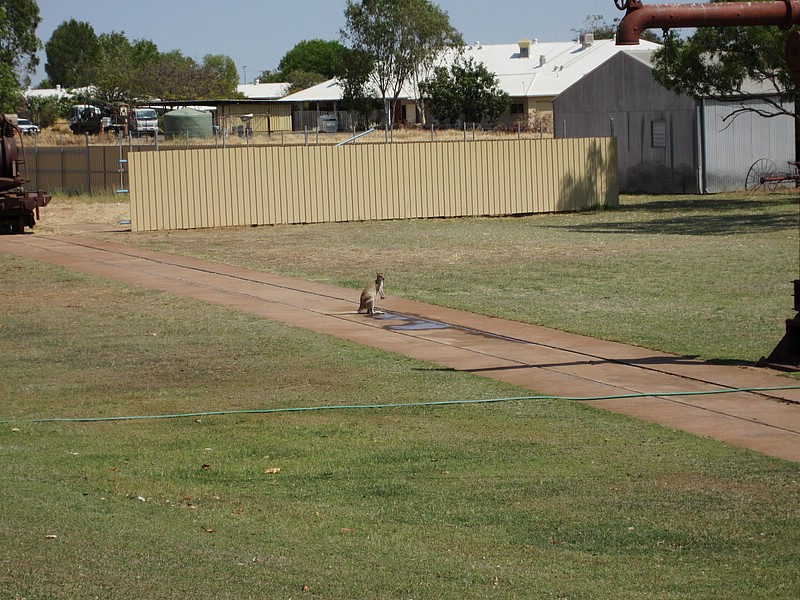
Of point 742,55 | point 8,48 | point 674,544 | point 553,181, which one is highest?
point 8,48

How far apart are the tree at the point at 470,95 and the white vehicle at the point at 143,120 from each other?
17.4 metres

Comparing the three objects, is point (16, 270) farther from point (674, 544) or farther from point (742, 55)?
point (742, 55)

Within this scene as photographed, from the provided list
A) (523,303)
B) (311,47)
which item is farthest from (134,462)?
(311,47)

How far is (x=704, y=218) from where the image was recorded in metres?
32.2

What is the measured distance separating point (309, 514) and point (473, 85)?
218 ft

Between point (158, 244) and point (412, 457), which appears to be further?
point (158, 244)

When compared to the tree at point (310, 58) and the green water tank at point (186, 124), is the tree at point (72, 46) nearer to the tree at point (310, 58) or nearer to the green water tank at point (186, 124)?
the tree at point (310, 58)

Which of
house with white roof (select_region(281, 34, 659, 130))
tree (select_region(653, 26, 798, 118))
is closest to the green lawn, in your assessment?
tree (select_region(653, 26, 798, 118))

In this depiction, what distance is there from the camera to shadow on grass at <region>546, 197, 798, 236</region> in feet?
94.5

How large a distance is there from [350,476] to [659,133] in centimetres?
3757

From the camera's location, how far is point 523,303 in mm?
16812

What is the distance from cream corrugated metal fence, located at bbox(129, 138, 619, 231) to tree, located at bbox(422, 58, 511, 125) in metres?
34.7

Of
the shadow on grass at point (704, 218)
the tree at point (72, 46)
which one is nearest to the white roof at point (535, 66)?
the shadow on grass at point (704, 218)

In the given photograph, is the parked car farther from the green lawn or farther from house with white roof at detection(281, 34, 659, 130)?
the green lawn
